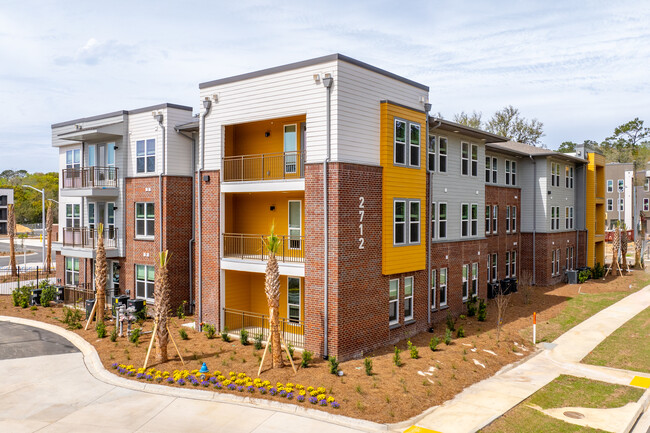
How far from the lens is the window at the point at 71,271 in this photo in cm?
2808

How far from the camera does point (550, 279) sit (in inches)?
1359

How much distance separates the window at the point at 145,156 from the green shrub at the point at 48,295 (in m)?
8.20

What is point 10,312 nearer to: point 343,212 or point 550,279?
point 343,212

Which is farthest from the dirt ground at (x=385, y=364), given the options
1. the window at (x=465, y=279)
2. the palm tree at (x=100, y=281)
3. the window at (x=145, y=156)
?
the window at (x=145, y=156)

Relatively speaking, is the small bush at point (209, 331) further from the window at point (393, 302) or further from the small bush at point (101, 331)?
the window at point (393, 302)

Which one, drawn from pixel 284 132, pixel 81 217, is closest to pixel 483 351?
pixel 284 132

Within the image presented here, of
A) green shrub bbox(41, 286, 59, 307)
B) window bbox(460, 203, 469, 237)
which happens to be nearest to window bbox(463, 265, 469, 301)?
window bbox(460, 203, 469, 237)

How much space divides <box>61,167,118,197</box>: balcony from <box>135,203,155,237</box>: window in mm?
1754

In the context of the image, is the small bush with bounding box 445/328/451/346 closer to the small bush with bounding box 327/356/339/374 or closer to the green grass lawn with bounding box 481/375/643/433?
the green grass lawn with bounding box 481/375/643/433

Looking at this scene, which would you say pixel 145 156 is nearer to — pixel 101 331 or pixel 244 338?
pixel 101 331

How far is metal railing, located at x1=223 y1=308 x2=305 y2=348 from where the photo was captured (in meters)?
18.6

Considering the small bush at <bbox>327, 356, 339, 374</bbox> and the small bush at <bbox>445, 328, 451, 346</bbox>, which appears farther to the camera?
the small bush at <bbox>445, 328, 451, 346</bbox>

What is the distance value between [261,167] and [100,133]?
9.90m

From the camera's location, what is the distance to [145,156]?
24344mm
